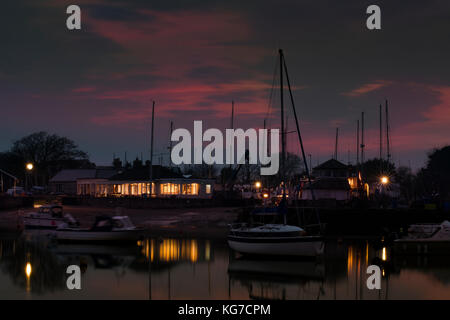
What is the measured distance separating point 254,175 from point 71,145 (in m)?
46.5

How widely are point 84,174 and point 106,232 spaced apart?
73.5 meters

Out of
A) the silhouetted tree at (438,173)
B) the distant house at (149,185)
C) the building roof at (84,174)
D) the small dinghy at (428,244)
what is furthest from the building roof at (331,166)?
the small dinghy at (428,244)

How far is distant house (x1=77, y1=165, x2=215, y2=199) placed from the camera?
91875 mm

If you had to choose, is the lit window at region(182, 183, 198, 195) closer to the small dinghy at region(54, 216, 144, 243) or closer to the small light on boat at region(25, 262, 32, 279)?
the small dinghy at region(54, 216, 144, 243)

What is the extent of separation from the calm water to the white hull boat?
29.1 inches

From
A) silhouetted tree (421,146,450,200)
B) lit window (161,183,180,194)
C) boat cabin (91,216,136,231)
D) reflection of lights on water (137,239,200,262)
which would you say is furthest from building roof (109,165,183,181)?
boat cabin (91,216,136,231)

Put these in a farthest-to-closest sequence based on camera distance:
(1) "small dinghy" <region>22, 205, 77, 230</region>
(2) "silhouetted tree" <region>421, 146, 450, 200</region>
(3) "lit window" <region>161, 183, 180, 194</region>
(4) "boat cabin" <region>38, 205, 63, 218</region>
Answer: (2) "silhouetted tree" <region>421, 146, 450, 200</region> < (3) "lit window" <region>161, 183, 180, 194</region> < (4) "boat cabin" <region>38, 205, 63, 218</region> < (1) "small dinghy" <region>22, 205, 77, 230</region>

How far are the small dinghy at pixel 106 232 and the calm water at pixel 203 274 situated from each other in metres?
1.14

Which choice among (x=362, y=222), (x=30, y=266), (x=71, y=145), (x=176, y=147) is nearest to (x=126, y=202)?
(x=176, y=147)

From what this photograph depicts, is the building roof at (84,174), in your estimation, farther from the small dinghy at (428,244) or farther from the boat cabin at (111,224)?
the small dinghy at (428,244)

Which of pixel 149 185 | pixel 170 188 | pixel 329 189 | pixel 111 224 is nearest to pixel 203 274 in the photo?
pixel 111 224

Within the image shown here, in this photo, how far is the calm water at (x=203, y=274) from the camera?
100 feet

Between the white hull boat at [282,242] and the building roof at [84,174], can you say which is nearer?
the white hull boat at [282,242]

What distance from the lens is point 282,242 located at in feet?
128
